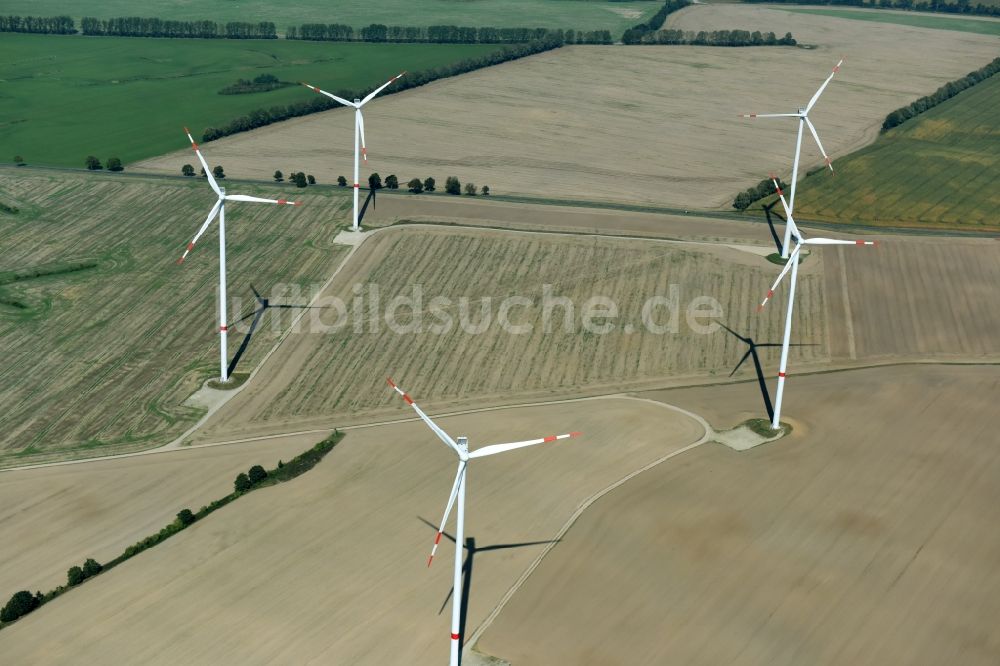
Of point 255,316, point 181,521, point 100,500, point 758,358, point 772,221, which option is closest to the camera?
point 181,521

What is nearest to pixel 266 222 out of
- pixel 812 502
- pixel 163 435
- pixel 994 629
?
pixel 163 435

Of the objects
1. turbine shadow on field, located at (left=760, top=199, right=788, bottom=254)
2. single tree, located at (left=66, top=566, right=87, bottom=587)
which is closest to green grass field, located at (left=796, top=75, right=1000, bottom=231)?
turbine shadow on field, located at (left=760, top=199, right=788, bottom=254)

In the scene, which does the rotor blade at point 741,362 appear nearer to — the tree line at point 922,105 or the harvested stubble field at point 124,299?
the harvested stubble field at point 124,299

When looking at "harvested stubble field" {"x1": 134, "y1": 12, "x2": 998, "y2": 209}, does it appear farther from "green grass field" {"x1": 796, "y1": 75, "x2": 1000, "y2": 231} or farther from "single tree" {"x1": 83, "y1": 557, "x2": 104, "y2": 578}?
"single tree" {"x1": 83, "y1": 557, "x2": 104, "y2": 578}

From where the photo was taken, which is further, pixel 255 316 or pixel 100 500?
pixel 255 316

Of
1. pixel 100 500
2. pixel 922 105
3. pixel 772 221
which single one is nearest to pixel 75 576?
pixel 100 500

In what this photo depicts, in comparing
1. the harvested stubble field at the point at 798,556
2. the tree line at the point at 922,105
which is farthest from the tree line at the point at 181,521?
the tree line at the point at 922,105

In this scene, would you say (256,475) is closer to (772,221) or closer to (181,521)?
(181,521)
